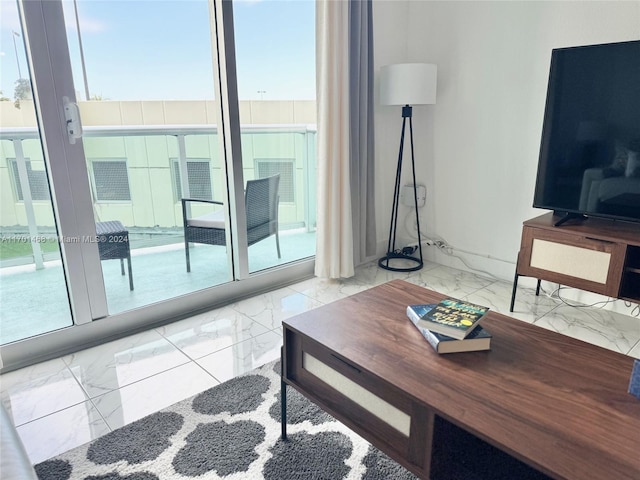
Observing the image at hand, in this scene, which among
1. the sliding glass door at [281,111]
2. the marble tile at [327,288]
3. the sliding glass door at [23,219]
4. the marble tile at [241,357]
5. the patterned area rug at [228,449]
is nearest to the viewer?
the patterned area rug at [228,449]

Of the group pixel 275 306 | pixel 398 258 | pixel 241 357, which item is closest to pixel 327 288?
pixel 275 306

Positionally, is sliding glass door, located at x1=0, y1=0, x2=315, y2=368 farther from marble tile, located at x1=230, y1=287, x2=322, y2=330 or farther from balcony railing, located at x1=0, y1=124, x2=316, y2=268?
marble tile, located at x1=230, y1=287, x2=322, y2=330

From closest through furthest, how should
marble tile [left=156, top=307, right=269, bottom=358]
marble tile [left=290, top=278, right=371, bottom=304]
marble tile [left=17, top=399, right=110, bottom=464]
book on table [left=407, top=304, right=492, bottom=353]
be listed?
book on table [left=407, top=304, right=492, bottom=353]
marble tile [left=17, top=399, right=110, bottom=464]
marble tile [left=156, top=307, right=269, bottom=358]
marble tile [left=290, top=278, right=371, bottom=304]

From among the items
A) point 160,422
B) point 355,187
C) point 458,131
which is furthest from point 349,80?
point 160,422

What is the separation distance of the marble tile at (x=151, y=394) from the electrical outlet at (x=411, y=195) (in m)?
2.14

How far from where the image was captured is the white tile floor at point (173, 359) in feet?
5.28

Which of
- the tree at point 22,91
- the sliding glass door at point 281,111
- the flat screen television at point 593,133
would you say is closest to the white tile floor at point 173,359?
the sliding glass door at point 281,111

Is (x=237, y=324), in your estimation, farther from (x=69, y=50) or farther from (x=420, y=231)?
(x=420, y=231)

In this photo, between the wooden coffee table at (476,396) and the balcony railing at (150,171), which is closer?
the wooden coffee table at (476,396)

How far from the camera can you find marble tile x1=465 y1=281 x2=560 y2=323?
96.9 inches

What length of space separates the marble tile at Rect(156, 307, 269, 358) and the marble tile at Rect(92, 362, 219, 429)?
0.54ft

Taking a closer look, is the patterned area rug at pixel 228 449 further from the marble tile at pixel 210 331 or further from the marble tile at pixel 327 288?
the marble tile at pixel 327 288

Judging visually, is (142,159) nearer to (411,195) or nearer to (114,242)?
(114,242)

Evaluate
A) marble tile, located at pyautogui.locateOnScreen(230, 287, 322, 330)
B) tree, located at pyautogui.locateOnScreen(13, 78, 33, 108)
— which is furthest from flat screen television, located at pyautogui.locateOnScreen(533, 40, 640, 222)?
tree, located at pyautogui.locateOnScreen(13, 78, 33, 108)
